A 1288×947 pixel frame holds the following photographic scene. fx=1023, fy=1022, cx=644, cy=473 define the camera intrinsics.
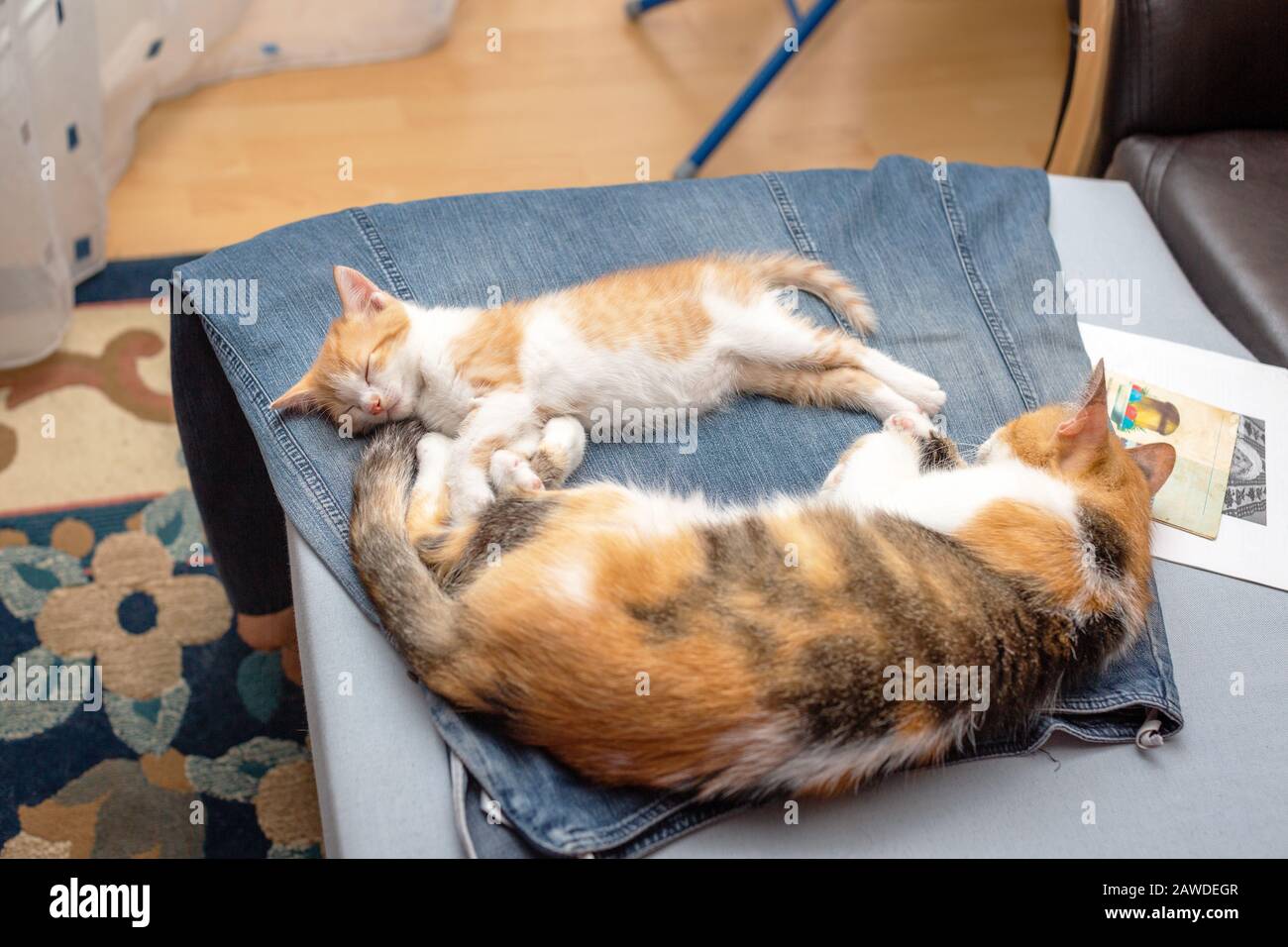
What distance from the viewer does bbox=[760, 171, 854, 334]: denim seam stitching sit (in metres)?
1.63

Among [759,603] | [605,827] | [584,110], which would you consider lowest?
[605,827]

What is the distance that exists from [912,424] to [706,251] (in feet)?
1.46

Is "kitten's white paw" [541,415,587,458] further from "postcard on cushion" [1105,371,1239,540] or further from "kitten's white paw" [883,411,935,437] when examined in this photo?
"postcard on cushion" [1105,371,1239,540]

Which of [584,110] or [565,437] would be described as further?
[584,110]

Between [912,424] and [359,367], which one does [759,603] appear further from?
[359,367]

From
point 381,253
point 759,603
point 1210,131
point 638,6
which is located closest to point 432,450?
point 381,253

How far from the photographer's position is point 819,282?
1.58 meters

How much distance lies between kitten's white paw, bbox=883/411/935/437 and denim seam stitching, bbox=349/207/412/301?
2.36ft

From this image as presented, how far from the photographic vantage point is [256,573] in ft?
5.43

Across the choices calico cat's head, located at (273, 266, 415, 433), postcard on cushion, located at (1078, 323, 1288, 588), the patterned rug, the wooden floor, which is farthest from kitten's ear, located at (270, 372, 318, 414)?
the wooden floor

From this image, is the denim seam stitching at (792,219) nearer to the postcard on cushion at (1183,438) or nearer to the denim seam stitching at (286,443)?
the postcard on cushion at (1183,438)

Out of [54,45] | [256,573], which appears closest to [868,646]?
[256,573]
